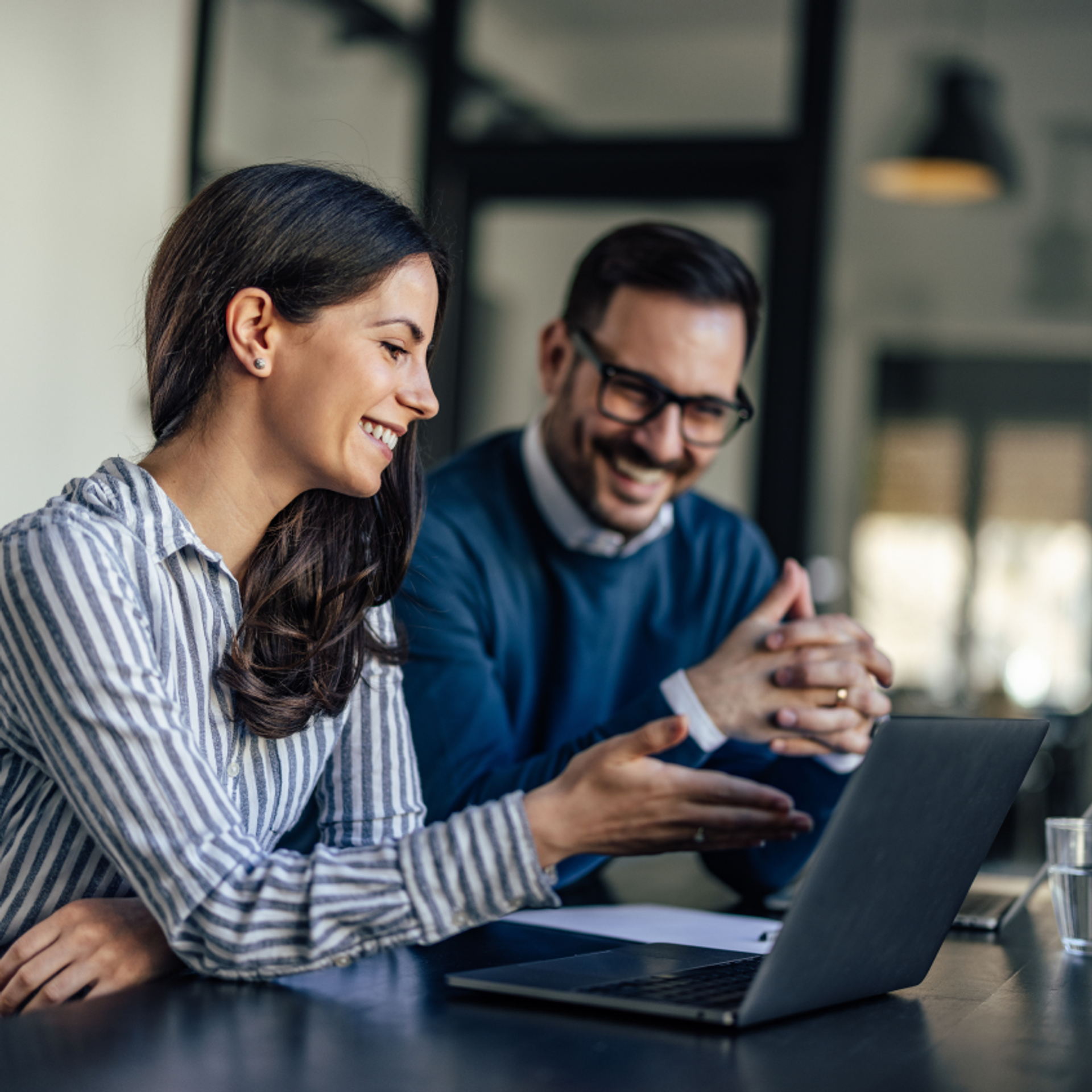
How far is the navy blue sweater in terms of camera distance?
1.68m

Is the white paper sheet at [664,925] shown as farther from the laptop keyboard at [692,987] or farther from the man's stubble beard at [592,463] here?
the man's stubble beard at [592,463]

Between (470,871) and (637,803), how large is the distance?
16 cm

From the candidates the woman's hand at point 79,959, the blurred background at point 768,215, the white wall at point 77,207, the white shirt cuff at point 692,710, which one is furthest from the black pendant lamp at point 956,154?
the woman's hand at point 79,959

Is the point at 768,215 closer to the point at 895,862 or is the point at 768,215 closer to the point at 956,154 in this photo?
the point at 956,154

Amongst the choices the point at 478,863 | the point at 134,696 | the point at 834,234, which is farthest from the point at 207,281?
the point at 834,234

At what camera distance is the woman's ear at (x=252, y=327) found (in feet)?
4.18

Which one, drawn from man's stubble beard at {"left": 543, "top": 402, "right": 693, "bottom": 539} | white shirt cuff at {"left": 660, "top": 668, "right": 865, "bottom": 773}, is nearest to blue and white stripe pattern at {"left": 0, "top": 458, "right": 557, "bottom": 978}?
white shirt cuff at {"left": 660, "top": 668, "right": 865, "bottom": 773}

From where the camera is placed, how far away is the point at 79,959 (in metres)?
1.08

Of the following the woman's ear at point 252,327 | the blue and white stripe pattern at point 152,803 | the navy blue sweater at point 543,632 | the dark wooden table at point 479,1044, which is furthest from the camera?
the navy blue sweater at point 543,632

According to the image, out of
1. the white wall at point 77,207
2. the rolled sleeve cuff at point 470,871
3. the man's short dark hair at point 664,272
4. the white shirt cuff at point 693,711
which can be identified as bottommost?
the rolled sleeve cuff at point 470,871

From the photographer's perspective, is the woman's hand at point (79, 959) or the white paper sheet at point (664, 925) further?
the white paper sheet at point (664, 925)

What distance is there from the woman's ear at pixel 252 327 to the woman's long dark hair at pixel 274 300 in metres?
0.01

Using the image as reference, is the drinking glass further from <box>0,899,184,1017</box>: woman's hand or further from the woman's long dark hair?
<box>0,899,184,1017</box>: woman's hand

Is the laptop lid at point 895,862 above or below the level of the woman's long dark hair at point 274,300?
below
